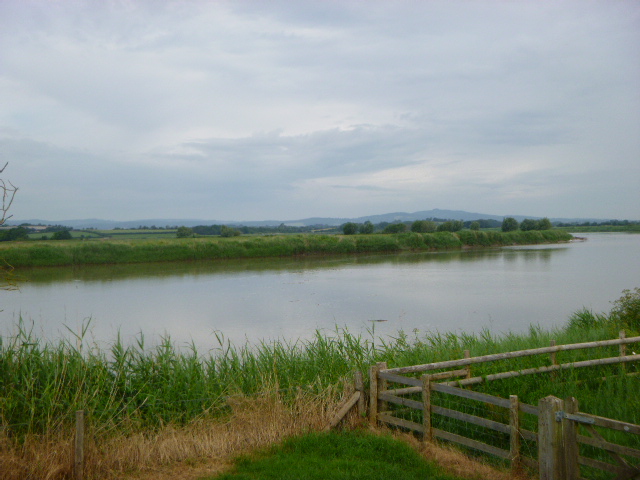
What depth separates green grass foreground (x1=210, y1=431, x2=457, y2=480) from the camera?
4.33 meters

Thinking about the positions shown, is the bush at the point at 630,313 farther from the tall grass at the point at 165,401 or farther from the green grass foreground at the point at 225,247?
the green grass foreground at the point at 225,247

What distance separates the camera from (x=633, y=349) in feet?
23.4

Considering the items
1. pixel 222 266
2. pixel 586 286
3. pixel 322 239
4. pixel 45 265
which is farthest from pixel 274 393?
pixel 322 239

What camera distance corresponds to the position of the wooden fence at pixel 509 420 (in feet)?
11.4

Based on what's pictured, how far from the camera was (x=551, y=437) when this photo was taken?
362 centimetres

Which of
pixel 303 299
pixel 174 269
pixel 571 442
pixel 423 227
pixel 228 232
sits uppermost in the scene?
pixel 423 227

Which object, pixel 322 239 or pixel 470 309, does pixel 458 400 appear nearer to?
pixel 470 309

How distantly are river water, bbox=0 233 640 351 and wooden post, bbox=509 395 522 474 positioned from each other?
632cm

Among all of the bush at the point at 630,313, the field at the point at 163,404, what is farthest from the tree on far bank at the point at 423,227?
the field at the point at 163,404

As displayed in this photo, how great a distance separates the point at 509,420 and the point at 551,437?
3.18 ft

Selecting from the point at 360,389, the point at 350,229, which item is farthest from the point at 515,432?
the point at 350,229

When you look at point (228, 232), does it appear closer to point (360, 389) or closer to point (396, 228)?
point (396, 228)

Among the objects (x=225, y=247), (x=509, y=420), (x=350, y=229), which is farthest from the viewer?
(x=350, y=229)

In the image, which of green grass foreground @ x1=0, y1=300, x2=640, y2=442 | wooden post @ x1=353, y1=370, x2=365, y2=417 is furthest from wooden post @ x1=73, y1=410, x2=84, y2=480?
wooden post @ x1=353, y1=370, x2=365, y2=417
